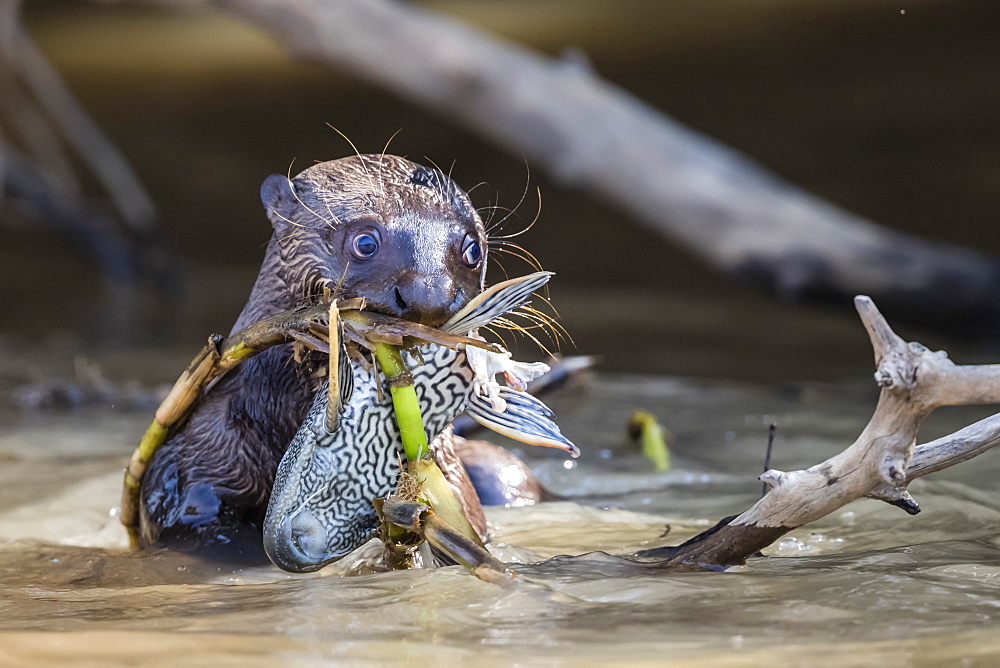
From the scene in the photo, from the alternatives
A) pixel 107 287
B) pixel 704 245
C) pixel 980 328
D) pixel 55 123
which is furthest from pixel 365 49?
pixel 55 123

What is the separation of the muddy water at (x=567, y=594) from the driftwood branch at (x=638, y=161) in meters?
2.59

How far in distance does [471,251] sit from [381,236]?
18 cm

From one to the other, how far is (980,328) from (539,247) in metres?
5.27

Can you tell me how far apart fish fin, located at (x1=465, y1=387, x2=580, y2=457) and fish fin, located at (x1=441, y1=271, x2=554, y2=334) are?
12 centimetres

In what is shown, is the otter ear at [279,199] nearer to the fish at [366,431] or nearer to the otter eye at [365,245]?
the otter eye at [365,245]

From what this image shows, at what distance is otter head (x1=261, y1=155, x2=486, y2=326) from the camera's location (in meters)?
2.06

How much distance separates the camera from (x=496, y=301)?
189 cm

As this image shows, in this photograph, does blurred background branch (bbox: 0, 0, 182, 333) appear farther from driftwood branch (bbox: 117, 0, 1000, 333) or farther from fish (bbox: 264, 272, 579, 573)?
fish (bbox: 264, 272, 579, 573)

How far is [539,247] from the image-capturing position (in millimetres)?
10531

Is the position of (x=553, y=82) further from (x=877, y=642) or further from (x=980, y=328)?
(x=877, y=642)

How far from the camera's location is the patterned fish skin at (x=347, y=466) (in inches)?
72.9

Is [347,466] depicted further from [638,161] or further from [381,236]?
[638,161]

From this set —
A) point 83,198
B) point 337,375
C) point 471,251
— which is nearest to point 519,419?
point 337,375

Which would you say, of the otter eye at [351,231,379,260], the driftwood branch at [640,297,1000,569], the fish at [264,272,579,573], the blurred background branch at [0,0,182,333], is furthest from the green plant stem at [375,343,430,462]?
the blurred background branch at [0,0,182,333]
